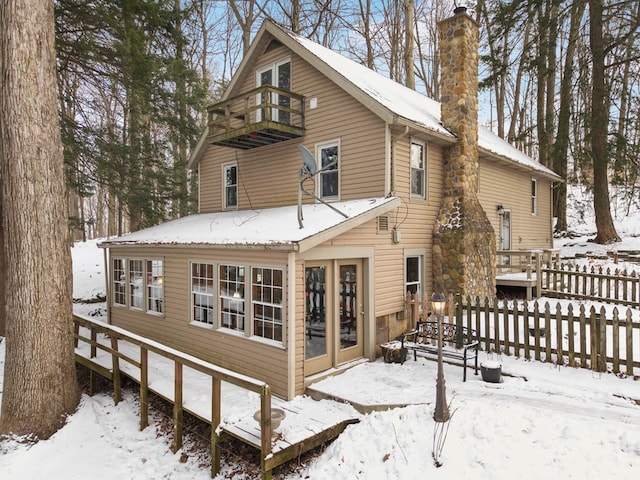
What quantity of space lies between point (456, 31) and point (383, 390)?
1034 centimetres

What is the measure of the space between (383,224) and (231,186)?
22.3ft

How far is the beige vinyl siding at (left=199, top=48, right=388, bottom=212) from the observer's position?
412 inches

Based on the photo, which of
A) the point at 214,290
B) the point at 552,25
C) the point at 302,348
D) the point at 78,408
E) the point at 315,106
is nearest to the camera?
the point at 302,348

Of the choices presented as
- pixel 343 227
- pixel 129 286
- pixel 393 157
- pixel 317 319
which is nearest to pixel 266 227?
pixel 343 227

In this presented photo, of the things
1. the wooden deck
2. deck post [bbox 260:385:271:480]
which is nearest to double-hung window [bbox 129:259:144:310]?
the wooden deck

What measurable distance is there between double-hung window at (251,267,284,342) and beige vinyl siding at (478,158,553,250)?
30.3 ft

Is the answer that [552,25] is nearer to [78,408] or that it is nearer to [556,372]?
[556,372]

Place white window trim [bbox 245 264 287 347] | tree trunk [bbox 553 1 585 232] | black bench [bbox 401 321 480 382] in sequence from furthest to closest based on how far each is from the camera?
tree trunk [bbox 553 1 585 232] → black bench [bbox 401 321 480 382] → white window trim [bbox 245 264 287 347]

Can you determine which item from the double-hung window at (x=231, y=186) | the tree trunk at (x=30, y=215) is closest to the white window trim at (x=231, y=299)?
the tree trunk at (x=30, y=215)

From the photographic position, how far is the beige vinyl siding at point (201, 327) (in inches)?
306

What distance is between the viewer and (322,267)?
329 inches

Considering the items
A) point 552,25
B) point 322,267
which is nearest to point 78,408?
point 322,267

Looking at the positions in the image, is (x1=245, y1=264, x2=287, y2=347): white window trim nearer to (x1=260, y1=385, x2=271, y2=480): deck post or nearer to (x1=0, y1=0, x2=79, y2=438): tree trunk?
(x1=260, y1=385, x2=271, y2=480): deck post

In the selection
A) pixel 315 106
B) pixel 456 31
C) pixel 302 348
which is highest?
pixel 456 31
